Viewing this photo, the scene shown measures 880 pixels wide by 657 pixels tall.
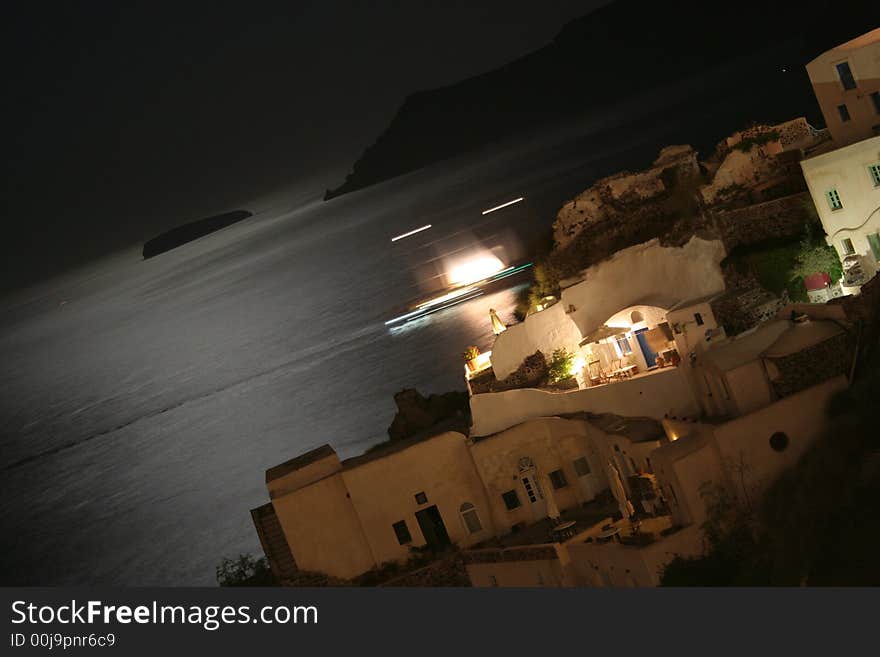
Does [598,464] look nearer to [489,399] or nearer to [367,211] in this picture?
[489,399]

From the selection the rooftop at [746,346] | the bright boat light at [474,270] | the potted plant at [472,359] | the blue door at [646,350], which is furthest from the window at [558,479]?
the bright boat light at [474,270]

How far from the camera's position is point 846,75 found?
1747 centimetres

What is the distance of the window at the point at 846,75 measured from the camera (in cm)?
1740

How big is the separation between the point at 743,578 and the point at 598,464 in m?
4.48

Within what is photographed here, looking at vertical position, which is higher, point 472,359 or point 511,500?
point 472,359

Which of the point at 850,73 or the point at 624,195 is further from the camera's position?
the point at 624,195

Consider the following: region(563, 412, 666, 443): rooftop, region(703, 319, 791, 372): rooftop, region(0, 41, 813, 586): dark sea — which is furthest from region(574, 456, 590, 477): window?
region(0, 41, 813, 586): dark sea

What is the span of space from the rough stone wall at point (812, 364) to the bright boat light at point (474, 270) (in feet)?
87.0

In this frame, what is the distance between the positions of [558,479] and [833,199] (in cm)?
534

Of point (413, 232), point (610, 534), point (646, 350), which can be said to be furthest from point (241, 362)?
point (610, 534)

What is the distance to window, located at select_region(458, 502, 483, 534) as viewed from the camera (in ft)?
58.2

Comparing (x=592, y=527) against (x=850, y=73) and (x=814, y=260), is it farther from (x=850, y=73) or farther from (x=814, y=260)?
(x=850, y=73)

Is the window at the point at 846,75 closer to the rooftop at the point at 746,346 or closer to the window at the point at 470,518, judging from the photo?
the rooftop at the point at 746,346

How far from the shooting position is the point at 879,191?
16.3 meters
